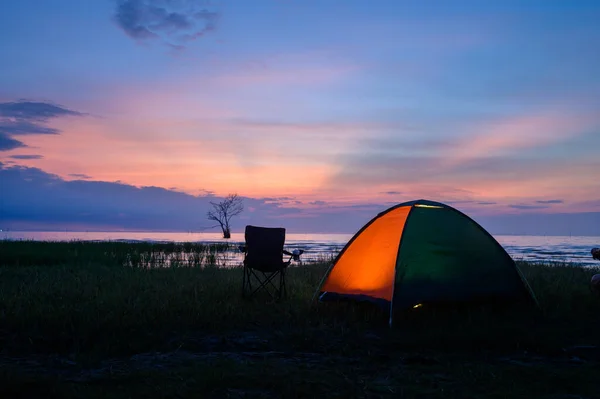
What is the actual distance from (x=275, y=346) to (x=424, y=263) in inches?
114

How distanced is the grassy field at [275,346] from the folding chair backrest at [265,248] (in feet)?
2.43

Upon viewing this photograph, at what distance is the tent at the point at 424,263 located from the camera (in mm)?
7535

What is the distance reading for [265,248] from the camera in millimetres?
9047

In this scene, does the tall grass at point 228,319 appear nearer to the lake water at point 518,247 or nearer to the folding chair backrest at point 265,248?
the folding chair backrest at point 265,248

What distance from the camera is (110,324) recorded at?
6.43m

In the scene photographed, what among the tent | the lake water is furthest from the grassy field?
the lake water

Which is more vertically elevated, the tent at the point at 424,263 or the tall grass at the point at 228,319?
the tent at the point at 424,263

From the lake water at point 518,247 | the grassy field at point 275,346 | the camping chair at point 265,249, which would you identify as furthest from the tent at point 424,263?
the lake water at point 518,247

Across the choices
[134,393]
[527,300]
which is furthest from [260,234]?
[134,393]

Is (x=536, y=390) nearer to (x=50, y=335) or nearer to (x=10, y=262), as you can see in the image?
(x=50, y=335)

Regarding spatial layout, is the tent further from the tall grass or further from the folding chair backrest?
the folding chair backrest

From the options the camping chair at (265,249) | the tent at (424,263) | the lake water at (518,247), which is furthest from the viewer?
the lake water at (518,247)

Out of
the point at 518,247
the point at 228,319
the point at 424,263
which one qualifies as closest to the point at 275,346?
the point at 228,319

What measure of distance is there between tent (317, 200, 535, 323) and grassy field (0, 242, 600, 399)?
0.30 m
